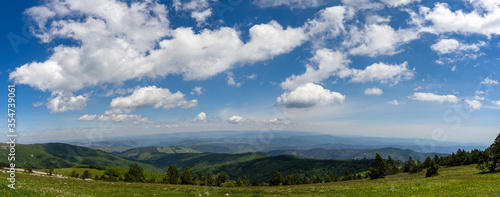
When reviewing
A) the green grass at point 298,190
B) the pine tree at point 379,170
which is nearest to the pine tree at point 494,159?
the green grass at point 298,190

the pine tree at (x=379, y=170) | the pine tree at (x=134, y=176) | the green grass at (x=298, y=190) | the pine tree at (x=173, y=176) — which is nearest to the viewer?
the green grass at (x=298, y=190)

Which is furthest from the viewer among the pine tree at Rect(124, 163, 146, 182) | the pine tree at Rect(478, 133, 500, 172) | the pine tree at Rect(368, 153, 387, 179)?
the pine tree at Rect(124, 163, 146, 182)

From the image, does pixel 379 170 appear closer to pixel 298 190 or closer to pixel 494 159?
pixel 494 159

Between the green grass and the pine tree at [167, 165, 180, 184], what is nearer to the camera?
the green grass

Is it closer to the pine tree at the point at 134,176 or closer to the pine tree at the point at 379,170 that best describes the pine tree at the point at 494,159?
the pine tree at the point at 379,170

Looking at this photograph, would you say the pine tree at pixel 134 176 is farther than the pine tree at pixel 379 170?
Yes

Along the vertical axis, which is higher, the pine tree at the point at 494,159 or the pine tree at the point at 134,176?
the pine tree at the point at 494,159

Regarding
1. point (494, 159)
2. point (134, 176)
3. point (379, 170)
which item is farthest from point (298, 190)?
point (134, 176)

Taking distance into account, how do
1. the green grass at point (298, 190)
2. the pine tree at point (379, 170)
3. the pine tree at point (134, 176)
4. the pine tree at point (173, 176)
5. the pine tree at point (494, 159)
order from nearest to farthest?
the green grass at point (298, 190)
the pine tree at point (494, 159)
the pine tree at point (379, 170)
the pine tree at point (134, 176)
the pine tree at point (173, 176)

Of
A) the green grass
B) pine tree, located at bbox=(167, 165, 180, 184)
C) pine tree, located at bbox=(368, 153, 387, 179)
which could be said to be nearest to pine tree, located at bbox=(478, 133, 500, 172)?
the green grass

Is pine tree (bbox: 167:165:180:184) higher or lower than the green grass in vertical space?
lower

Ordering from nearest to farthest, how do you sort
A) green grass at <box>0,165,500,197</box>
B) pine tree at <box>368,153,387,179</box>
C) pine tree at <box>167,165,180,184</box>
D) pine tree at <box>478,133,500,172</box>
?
green grass at <box>0,165,500,197</box>, pine tree at <box>478,133,500,172</box>, pine tree at <box>368,153,387,179</box>, pine tree at <box>167,165,180,184</box>

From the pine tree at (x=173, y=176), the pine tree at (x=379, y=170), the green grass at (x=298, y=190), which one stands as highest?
the green grass at (x=298, y=190)

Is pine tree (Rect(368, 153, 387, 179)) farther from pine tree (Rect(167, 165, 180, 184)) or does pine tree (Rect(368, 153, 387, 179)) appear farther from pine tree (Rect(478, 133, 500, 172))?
pine tree (Rect(167, 165, 180, 184))
